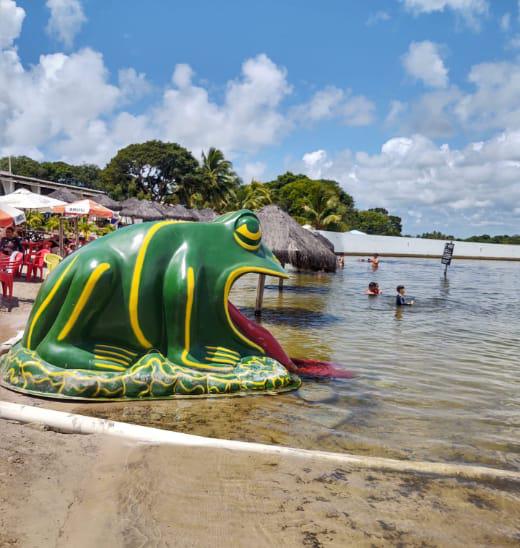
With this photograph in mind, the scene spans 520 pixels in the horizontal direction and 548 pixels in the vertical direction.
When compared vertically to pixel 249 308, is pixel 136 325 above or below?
above

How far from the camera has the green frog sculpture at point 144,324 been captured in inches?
177

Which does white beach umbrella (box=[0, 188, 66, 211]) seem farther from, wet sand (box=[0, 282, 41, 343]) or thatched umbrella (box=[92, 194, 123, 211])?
thatched umbrella (box=[92, 194, 123, 211])

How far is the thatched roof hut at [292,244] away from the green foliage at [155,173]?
3478cm

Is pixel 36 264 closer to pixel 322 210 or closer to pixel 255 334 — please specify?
pixel 255 334

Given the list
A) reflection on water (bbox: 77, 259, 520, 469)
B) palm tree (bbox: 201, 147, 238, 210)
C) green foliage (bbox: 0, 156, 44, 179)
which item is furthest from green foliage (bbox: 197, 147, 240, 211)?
reflection on water (bbox: 77, 259, 520, 469)

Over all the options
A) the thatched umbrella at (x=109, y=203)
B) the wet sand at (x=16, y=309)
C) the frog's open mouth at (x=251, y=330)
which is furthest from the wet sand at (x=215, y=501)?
the thatched umbrella at (x=109, y=203)

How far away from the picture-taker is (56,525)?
2.54 m

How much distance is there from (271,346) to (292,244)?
27.3 feet

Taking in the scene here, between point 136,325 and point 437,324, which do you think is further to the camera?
point 437,324

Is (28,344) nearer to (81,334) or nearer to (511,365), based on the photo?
(81,334)

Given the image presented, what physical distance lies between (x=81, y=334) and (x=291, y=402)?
211 centimetres

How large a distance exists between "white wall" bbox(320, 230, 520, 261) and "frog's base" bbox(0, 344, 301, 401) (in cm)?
3890

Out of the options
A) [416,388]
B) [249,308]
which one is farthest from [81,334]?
[249,308]

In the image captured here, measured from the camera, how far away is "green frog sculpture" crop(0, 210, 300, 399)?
450cm
